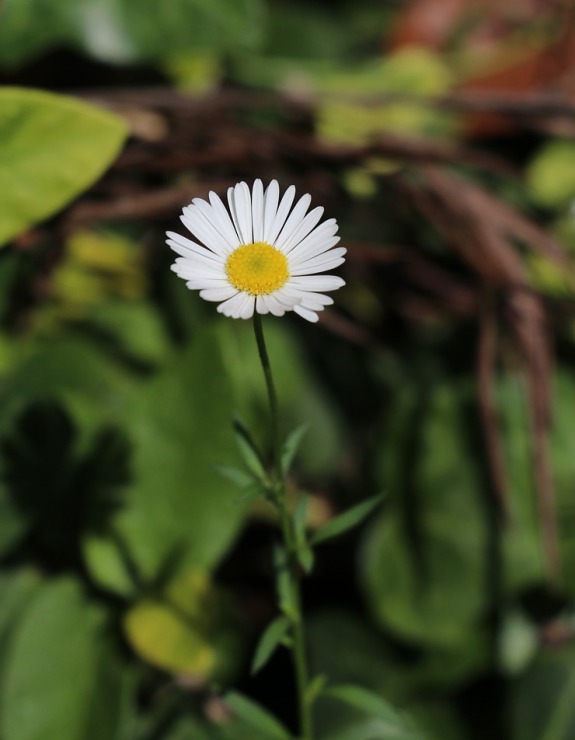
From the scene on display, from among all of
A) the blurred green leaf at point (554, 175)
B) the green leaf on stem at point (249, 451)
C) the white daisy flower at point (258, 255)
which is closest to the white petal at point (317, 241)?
the white daisy flower at point (258, 255)

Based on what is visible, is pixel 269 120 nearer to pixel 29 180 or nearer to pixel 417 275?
→ pixel 417 275

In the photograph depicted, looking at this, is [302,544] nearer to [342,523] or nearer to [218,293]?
[342,523]

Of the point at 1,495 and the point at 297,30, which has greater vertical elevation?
the point at 297,30

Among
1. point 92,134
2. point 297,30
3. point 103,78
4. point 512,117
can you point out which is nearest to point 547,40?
point 512,117

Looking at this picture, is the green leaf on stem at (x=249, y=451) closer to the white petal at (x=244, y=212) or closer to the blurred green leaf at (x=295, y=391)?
the white petal at (x=244, y=212)

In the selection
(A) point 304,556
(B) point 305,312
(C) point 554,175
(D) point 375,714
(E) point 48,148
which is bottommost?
(D) point 375,714

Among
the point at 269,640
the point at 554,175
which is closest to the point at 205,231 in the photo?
the point at 269,640
